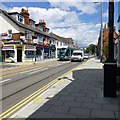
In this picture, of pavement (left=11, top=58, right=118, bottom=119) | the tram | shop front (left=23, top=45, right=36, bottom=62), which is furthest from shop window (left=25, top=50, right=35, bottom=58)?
pavement (left=11, top=58, right=118, bottom=119)

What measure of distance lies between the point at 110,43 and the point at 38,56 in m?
44.4

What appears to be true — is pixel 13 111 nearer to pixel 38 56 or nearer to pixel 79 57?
pixel 79 57

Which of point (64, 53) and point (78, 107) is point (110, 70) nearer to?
point (78, 107)

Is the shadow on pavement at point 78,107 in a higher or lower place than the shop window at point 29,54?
lower

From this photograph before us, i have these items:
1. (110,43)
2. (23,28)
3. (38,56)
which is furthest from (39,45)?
(110,43)

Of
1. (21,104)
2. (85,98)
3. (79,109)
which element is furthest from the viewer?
(85,98)

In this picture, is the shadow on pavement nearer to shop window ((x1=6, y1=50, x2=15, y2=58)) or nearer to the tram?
shop window ((x1=6, y1=50, x2=15, y2=58))

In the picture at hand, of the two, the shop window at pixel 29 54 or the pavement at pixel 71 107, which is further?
the shop window at pixel 29 54

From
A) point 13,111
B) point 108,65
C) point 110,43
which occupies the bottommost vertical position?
point 13,111

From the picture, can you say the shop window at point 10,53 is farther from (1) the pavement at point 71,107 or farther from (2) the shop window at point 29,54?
(1) the pavement at point 71,107

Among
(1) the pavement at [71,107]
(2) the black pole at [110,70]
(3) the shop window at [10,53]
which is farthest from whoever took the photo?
(3) the shop window at [10,53]

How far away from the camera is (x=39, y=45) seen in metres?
54.0

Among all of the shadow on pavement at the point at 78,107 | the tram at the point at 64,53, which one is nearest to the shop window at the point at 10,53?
the tram at the point at 64,53

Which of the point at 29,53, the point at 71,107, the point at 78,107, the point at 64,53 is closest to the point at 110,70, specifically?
the point at 78,107
